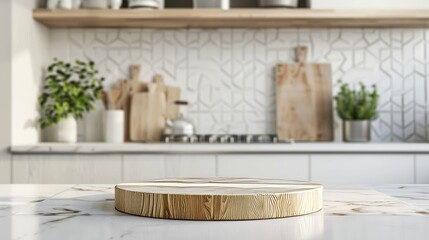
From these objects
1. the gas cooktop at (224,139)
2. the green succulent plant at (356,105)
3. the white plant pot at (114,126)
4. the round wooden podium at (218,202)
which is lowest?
the round wooden podium at (218,202)

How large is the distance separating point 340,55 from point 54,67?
5.26ft

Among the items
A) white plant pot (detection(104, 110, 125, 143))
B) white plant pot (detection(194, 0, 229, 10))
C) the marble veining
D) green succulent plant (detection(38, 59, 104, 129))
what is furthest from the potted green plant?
the marble veining

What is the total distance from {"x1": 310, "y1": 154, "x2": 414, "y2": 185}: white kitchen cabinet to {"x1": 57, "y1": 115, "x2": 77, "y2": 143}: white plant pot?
129 cm

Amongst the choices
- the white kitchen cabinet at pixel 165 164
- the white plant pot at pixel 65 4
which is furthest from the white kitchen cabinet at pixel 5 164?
the white plant pot at pixel 65 4

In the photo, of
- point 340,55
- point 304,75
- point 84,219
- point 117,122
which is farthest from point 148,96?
point 84,219

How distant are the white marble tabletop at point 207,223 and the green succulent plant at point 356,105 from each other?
72.2 inches

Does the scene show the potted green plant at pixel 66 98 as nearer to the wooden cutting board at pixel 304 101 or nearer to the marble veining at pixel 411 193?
the wooden cutting board at pixel 304 101

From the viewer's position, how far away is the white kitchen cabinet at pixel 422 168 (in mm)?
2555

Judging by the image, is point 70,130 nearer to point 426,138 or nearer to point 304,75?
point 304,75

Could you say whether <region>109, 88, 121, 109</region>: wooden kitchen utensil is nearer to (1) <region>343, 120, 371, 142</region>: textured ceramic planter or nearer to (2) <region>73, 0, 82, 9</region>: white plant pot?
(2) <region>73, 0, 82, 9</region>: white plant pot

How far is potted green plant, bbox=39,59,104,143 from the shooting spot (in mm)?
2918

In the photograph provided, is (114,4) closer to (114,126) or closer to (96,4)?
(96,4)

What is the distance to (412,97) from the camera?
10.3 feet

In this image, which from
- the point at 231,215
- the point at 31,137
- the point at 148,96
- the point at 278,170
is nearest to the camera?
the point at 231,215
